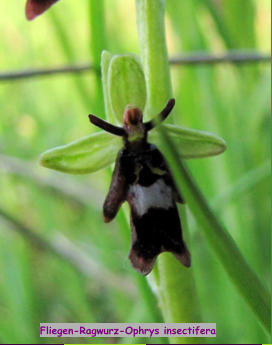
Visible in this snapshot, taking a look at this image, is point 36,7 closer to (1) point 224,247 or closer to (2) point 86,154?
(2) point 86,154

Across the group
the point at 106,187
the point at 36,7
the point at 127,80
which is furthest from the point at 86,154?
the point at 106,187

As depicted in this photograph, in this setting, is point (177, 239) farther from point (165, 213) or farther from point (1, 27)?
point (1, 27)

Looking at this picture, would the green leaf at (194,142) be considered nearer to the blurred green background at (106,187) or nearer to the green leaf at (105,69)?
the green leaf at (105,69)

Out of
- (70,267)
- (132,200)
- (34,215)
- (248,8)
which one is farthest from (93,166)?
(34,215)

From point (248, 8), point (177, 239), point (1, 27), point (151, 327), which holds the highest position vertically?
point (1, 27)

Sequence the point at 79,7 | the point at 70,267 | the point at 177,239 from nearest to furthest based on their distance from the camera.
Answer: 1. the point at 177,239
2. the point at 70,267
3. the point at 79,7

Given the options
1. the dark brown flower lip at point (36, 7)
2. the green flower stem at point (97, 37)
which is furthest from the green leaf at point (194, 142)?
the dark brown flower lip at point (36, 7)
